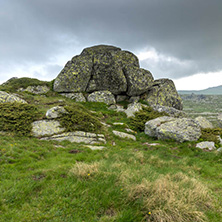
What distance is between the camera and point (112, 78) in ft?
118

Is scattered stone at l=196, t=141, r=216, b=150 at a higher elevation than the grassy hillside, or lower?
lower

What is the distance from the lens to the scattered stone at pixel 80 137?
15911 mm


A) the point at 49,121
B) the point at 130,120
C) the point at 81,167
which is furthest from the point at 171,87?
the point at 81,167

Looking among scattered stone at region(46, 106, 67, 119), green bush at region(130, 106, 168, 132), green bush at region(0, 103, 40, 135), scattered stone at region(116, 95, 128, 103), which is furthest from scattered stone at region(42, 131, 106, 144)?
scattered stone at region(116, 95, 128, 103)

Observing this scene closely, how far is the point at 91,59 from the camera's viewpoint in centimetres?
3753

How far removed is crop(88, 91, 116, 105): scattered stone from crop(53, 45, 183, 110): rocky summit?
62cm

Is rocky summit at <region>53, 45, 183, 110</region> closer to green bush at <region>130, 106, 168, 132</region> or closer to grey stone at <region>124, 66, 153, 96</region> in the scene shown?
grey stone at <region>124, 66, 153, 96</region>

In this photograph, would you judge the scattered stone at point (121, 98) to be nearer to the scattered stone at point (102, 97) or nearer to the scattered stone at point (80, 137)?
the scattered stone at point (102, 97)

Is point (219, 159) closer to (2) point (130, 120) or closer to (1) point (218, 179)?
(1) point (218, 179)

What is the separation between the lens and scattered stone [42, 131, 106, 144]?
52.2ft

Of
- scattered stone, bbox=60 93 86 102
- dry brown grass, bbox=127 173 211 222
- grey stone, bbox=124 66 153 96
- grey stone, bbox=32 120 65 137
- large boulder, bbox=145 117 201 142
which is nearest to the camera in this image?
dry brown grass, bbox=127 173 211 222

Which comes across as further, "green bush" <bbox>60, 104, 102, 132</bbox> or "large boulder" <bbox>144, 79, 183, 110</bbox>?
"large boulder" <bbox>144, 79, 183, 110</bbox>

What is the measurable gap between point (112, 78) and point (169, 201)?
33.0 meters

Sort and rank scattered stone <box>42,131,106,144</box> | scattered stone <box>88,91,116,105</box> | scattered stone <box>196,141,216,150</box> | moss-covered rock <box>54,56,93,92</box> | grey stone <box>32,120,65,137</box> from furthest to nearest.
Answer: moss-covered rock <box>54,56,93,92</box> → scattered stone <box>88,91,116,105</box> → scattered stone <box>196,141,216,150</box> → scattered stone <box>42,131,106,144</box> → grey stone <box>32,120,65,137</box>
